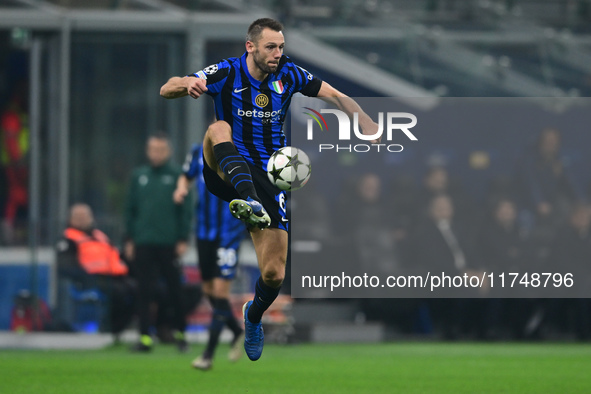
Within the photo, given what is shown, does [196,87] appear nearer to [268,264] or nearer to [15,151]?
[268,264]

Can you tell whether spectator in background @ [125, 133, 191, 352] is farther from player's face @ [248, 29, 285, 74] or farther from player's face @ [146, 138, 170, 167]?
player's face @ [248, 29, 285, 74]

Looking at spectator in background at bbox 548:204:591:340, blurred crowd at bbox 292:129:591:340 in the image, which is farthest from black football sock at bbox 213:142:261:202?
spectator in background at bbox 548:204:591:340

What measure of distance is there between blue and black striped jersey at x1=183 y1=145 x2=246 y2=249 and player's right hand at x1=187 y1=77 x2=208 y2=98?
10.2 ft

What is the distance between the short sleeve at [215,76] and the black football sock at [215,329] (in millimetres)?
2880

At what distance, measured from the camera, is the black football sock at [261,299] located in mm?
7031

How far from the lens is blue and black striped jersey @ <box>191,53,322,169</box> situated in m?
6.91

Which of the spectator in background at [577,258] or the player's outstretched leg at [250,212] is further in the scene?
the spectator in background at [577,258]

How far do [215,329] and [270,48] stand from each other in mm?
3244

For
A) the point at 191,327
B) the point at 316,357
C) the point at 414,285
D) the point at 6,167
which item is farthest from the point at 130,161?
the point at 316,357

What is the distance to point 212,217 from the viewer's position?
9789mm

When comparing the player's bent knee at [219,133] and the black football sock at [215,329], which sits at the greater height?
the player's bent knee at [219,133]

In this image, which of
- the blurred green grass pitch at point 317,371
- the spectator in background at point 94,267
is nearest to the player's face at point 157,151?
the spectator in background at point 94,267

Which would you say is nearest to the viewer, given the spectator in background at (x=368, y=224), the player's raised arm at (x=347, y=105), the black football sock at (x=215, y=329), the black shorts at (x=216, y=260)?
the player's raised arm at (x=347, y=105)

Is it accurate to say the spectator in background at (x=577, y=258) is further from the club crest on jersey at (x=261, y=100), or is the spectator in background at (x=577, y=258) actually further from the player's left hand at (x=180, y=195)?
the club crest on jersey at (x=261, y=100)
